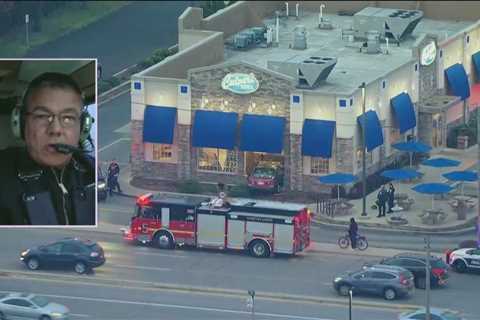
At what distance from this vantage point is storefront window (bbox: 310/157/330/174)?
275 ft

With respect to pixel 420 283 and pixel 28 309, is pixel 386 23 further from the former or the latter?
pixel 28 309

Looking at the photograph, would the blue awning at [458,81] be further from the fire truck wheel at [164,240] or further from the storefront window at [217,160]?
the fire truck wheel at [164,240]

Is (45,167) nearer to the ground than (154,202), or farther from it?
farther from it

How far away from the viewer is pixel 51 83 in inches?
1050

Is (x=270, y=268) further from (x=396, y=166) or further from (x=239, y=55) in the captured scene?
(x=239, y=55)

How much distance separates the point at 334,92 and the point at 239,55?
46.2ft

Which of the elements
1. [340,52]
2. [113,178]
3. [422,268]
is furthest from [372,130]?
[422,268]

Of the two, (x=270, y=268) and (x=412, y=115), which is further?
(x=412, y=115)

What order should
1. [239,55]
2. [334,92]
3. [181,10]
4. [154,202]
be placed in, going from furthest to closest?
[181,10] → [239,55] → [334,92] → [154,202]

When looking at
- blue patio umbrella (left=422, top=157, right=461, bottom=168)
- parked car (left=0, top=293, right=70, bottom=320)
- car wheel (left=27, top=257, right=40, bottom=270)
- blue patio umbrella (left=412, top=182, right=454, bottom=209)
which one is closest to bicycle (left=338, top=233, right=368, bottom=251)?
blue patio umbrella (left=412, top=182, right=454, bottom=209)

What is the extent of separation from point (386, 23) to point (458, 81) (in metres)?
5.41

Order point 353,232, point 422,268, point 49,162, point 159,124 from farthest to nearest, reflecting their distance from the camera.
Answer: point 159,124 < point 353,232 < point 422,268 < point 49,162

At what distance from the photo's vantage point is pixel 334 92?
83250 mm

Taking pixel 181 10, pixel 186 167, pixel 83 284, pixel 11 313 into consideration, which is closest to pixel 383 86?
pixel 186 167
